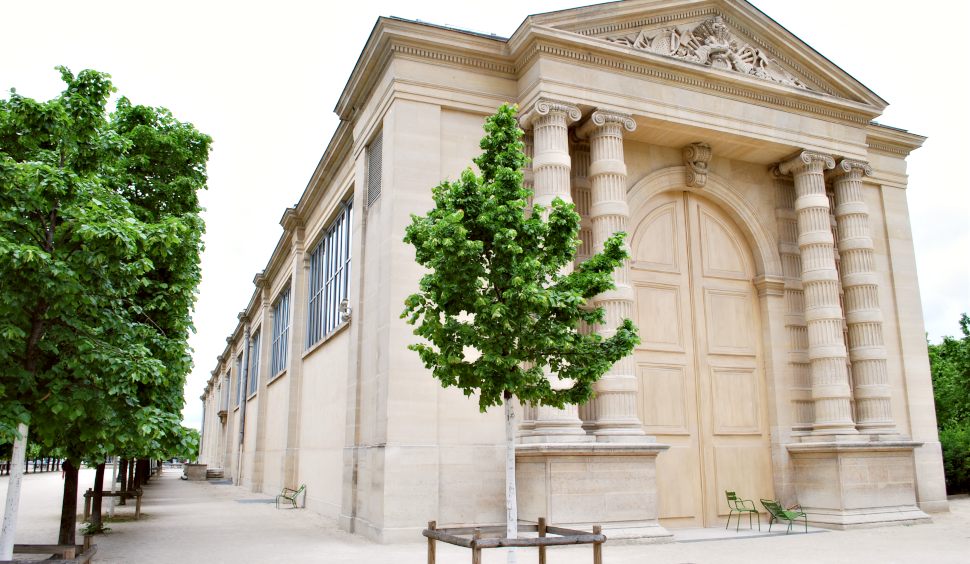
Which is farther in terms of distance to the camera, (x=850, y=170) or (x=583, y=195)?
(x=850, y=170)

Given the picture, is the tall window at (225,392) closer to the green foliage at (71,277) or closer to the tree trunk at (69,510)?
the tree trunk at (69,510)

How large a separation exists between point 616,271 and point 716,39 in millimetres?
7379

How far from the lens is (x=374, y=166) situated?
1934 centimetres

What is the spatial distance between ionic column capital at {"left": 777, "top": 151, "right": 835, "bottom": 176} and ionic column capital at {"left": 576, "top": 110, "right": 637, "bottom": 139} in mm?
5174

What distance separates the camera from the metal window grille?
61.5 ft

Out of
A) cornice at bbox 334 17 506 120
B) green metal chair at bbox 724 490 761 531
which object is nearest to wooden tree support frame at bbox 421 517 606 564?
green metal chair at bbox 724 490 761 531

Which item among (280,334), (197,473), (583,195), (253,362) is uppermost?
(583,195)

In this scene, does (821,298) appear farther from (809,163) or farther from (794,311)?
(809,163)

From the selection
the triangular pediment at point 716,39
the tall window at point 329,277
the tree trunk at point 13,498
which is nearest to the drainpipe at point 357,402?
the tall window at point 329,277

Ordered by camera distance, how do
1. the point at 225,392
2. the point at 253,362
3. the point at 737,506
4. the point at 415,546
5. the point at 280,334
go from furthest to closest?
the point at 225,392 < the point at 253,362 < the point at 280,334 < the point at 737,506 < the point at 415,546

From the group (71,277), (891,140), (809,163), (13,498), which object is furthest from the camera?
(891,140)

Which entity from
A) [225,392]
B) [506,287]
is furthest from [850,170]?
[225,392]

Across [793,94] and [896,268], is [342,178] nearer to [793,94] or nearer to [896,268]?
[793,94]

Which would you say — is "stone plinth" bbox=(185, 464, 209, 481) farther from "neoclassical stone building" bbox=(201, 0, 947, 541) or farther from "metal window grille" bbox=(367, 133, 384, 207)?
"metal window grille" bbox=(367, 133, 384, 207)
